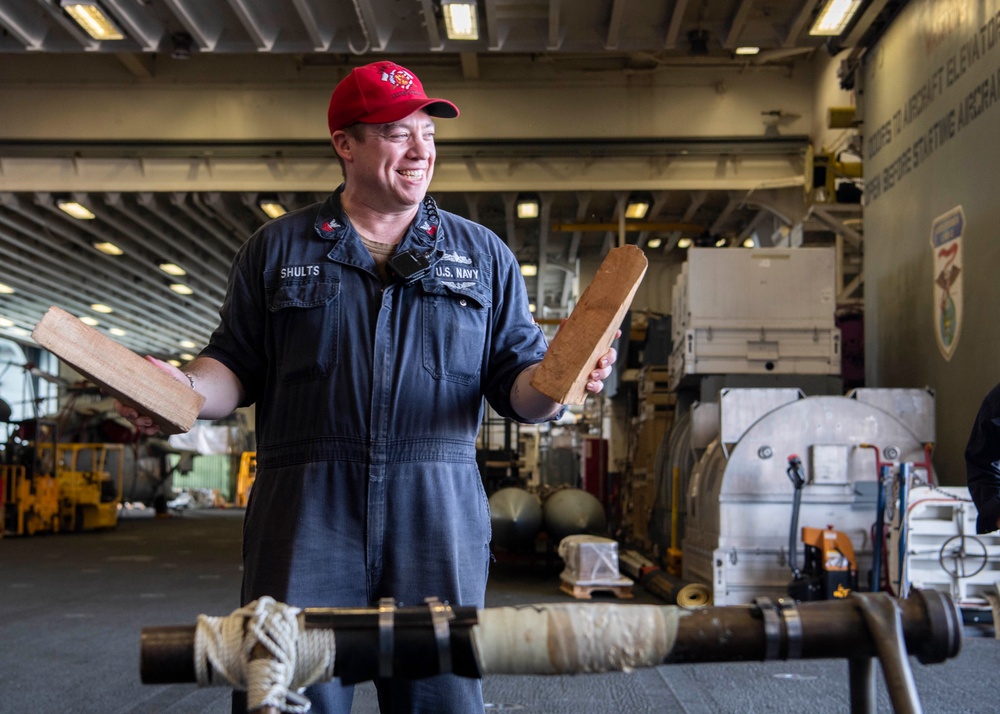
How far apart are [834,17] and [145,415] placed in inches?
342

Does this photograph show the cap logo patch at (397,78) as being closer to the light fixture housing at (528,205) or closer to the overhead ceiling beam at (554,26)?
the overhead ceiling beam at (554,26)

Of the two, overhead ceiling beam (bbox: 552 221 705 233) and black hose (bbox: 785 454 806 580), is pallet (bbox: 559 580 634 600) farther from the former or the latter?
overhead ceiling beam (bbox: 552 221 705 233)

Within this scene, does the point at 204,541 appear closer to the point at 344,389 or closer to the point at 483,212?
the point at 483,212

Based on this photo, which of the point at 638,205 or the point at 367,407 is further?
the point at 638,205

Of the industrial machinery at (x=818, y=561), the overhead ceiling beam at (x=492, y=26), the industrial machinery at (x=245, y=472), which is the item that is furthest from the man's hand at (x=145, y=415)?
the industrial machinery at (x=245, y=472)

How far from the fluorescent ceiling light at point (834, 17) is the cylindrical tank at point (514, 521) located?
18.7 feet

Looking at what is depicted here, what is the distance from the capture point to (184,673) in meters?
1.37

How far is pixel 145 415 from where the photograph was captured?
203 centimetres

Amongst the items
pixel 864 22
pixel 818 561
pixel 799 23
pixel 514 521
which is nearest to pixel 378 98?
pixel 818 561

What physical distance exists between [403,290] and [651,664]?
1.12m

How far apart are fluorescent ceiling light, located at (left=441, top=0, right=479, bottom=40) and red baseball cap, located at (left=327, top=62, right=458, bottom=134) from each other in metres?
7.12

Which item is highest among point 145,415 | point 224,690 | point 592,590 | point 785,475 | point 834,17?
point 834,17

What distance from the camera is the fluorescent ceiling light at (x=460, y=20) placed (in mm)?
9102

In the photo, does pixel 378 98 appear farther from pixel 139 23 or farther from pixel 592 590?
pixel 139 23
